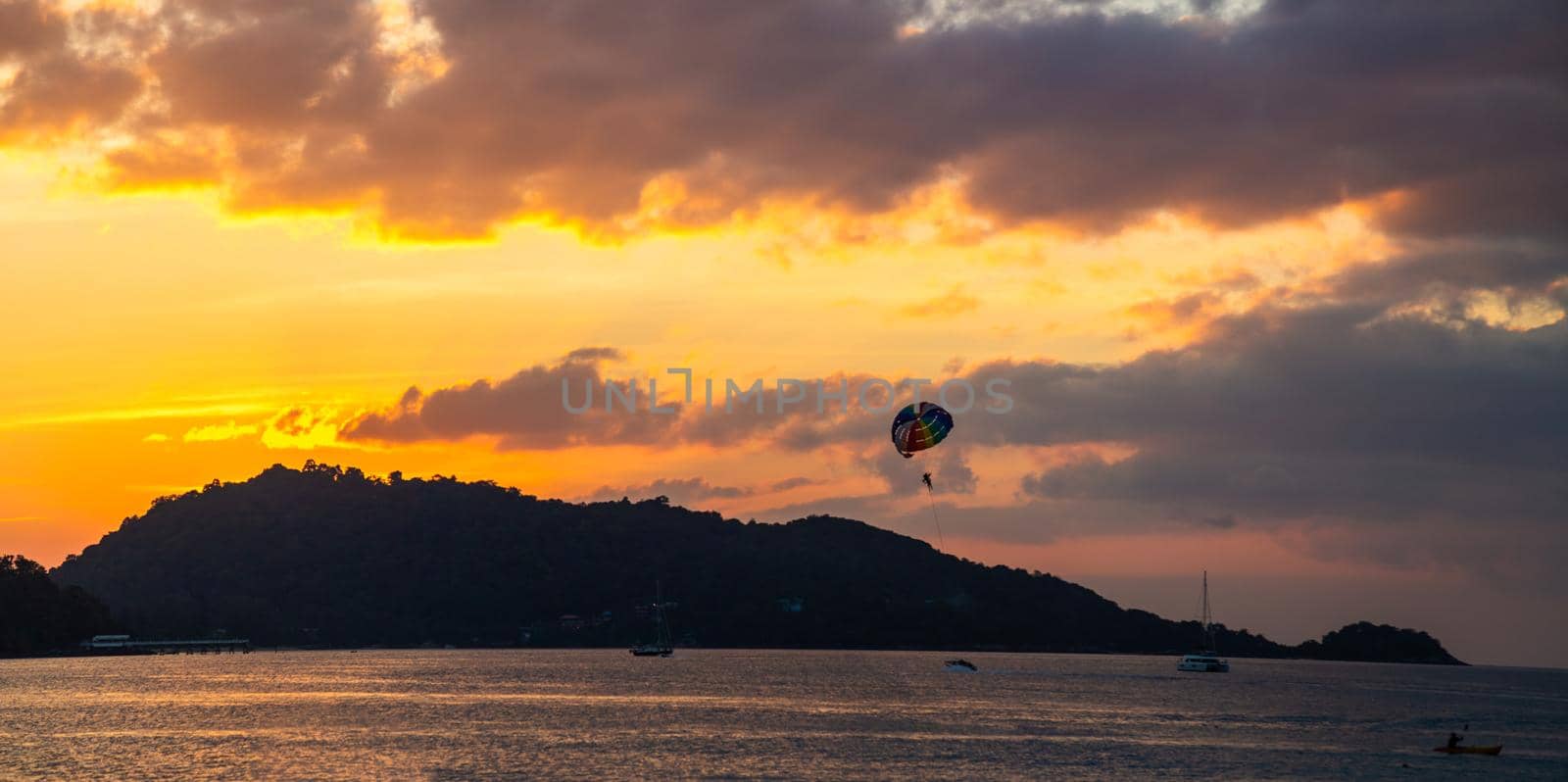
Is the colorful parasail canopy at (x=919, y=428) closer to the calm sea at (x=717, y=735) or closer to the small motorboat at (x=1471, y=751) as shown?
the calm sea at (x=717, y=735)

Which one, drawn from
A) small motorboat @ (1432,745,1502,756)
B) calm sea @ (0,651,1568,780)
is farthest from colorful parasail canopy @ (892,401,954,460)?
small motorboat @ (1432,745,1502,756)

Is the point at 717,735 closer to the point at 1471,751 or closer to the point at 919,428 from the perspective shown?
the point at 919,428

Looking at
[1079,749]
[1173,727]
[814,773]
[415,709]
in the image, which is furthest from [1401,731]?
[415,709]

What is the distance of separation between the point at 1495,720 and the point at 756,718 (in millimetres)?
87068

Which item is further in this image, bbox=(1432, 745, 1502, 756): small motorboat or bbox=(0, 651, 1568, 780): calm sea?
bbox=(1432, 745, 1502, 756): small motorboat

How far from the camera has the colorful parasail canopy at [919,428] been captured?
398 feet

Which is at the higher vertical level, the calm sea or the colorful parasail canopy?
the colorful parasail canopy

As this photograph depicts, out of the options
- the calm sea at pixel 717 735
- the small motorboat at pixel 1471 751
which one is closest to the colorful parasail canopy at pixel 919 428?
the calm sea at pixel 717 735

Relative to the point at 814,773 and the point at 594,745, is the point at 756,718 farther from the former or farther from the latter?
the point at 814,773

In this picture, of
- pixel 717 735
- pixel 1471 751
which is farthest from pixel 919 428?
pixel 1471 751

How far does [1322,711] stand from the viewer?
576ft

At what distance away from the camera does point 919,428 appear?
12200cm

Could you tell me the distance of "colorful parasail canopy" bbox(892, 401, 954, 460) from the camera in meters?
121

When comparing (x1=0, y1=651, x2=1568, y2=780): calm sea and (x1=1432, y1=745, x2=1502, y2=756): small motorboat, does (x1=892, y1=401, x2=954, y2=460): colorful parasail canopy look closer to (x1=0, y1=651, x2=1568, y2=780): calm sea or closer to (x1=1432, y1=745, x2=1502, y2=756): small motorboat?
(x1=0, y1=651, x2=1568, y2=780): calm sea
